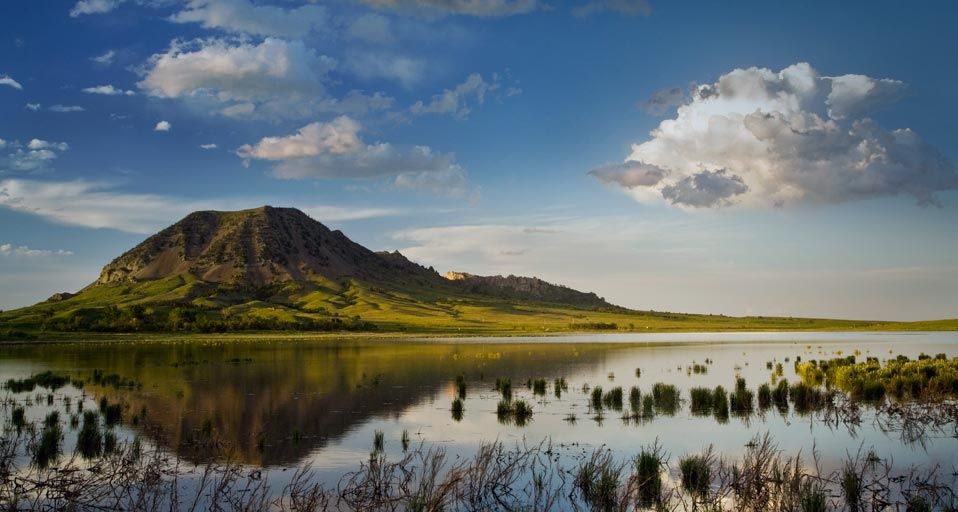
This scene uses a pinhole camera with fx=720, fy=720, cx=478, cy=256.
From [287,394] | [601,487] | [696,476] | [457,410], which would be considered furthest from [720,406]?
[287,394]

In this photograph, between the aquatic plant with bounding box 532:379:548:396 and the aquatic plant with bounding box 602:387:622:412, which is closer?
the aquatic plant with bounding box 602:387:622:412

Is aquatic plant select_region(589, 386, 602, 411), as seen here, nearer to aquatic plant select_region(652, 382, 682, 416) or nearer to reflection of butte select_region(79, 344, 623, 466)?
aquatic plant select_region(652, 382, 682, 416)

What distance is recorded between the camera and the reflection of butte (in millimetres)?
25188

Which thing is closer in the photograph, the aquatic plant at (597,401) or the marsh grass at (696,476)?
the marsh grass at (696,476)

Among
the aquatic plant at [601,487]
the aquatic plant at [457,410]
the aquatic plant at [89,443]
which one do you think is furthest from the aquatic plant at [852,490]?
the aquatic plant at [89,443]

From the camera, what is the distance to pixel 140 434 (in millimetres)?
26109

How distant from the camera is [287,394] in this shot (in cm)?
3950

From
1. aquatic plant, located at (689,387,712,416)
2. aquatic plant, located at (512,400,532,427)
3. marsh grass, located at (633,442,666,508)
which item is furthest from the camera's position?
aquatic plant, located at (689,387,712,416)

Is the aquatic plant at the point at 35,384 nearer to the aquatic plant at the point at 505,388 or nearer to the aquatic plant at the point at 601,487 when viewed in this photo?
the aquatic plant at the point at 505,388

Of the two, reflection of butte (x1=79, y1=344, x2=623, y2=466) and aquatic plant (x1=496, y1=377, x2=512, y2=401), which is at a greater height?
aquatic plant (x1=496, y1=377, x2=512, y2=401)

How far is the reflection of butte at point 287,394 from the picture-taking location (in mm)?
25188

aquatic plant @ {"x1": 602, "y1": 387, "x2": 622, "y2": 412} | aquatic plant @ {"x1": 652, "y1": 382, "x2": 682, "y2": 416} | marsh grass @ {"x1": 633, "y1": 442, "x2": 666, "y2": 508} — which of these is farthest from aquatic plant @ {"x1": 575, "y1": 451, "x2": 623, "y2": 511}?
aquatic plant @ {"x1": 602, "y1": 387, "x2": 622, "y2": 412}

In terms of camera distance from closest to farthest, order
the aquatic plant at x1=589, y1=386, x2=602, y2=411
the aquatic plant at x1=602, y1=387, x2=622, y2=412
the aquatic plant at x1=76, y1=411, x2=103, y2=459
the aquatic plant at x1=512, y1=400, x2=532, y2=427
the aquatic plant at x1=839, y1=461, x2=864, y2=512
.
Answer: the aquatic plant at x1=839, y1=461, x2=864, y2=512 → the aquatic plant at x1=76, y1=411, x2=103, y2=459 → the aquatic plant at x1=512, y1=400, x2=532, y2=427 → the aquatic plant at x1=589, y1=386, x2=602, y2=411 → the aquatic plant at x1=602, y1=387, x2=622, y2=412

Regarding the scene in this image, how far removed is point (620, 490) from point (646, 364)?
45.6m
